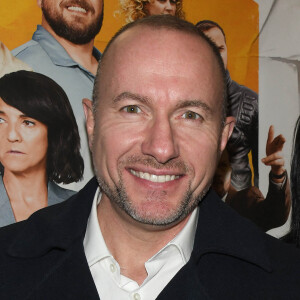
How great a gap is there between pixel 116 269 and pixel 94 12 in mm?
937

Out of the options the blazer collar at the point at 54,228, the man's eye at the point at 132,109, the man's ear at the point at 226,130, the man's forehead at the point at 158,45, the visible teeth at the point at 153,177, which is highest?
→ the man's forehead at the point at 158,45

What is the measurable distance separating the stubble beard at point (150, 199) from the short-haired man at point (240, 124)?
2.59 feet

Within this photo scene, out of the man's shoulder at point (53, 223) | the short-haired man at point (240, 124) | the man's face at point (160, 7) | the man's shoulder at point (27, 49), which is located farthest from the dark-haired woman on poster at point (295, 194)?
the man's shoulder at point (27, 49)

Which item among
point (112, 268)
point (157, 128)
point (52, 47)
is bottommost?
point (112, 268)

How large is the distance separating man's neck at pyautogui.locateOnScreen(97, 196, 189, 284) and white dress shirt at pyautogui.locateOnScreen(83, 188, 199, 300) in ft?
0.10

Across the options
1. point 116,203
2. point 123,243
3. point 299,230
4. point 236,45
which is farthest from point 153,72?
point 299,230

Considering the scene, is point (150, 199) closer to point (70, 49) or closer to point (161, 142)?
point (161, 142)

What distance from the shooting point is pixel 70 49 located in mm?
1703

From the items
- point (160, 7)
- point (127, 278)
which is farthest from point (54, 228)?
point (160, 7)

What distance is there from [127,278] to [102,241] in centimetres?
12

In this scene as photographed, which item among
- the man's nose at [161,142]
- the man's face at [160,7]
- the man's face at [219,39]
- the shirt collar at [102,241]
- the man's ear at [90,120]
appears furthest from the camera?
the man's face at [219,39]

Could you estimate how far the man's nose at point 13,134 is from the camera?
5.19 feet

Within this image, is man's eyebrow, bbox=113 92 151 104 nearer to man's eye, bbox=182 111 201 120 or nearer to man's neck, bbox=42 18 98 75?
man's eye, bbox=182 111 201 120

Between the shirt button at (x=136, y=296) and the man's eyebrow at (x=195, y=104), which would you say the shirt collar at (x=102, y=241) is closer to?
the shirt button at (x=136, y=296)
